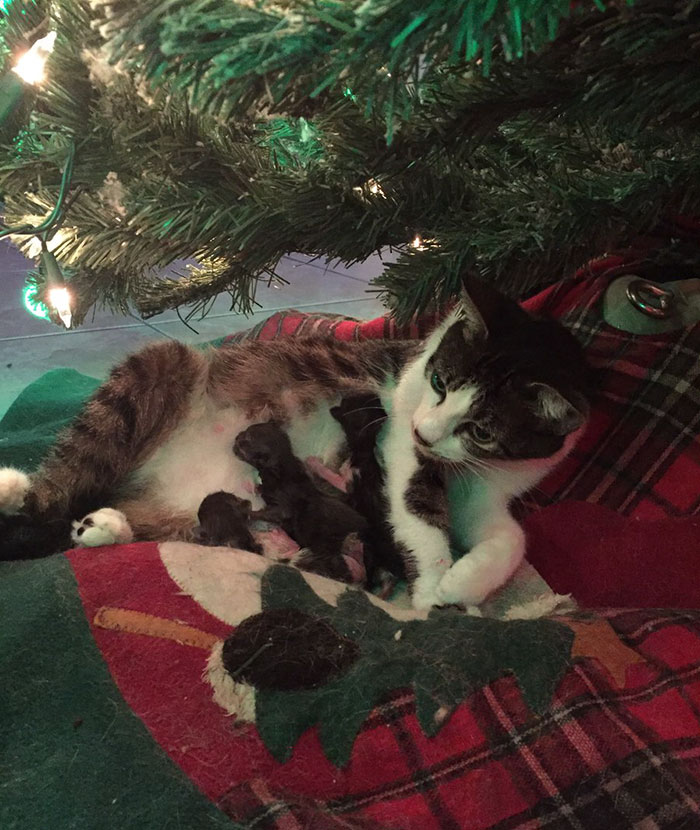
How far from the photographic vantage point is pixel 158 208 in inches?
28.1

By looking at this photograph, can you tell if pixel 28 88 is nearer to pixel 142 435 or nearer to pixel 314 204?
pixel 314 204

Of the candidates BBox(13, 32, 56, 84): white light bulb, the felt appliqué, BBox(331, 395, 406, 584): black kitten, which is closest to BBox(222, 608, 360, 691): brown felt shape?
the felt appliqué

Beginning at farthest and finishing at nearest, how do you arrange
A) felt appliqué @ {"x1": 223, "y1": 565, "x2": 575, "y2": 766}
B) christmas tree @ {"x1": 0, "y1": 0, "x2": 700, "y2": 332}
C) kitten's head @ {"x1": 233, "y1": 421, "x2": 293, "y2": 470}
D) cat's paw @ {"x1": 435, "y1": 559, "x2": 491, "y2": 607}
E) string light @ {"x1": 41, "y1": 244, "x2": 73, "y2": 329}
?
kitten's head @ {"x1": 233, "y1": 421, "x2": 293, "y2": 470} → cat's paw @ {"x1": 435, "y1": 559, "x2": 491, "y2": 607} → string light @ {"x1": 41, "y1": 244, "x2": 73, "y2": 329} → felt appliqué @ {"x1": 223, "y1": 565, "x2": 575, "y2": 766} → christmas tree @ {"x1": 0, "y1": 0, "x2": 700, "y2": 332}

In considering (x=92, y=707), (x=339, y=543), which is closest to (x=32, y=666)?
(x=92, y=707)

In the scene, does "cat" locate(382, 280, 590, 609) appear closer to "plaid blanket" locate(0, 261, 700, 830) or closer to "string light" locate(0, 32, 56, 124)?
"plaid blanket" locate(0, 261, 700, 830)

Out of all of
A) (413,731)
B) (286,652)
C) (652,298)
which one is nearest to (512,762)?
(413,731)

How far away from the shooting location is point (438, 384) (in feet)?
3.39

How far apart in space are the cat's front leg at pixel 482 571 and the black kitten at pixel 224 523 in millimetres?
302

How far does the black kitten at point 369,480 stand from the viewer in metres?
1.00

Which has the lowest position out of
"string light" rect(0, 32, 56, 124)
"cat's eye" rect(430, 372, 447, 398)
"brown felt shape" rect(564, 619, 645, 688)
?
"brown felt shape" rect(564, 619, 645, 688)

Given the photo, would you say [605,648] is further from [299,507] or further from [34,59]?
[34,59]

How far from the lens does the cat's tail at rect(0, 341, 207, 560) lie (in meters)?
0.93

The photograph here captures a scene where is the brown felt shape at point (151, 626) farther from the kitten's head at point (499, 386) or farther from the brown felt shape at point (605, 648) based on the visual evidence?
the kitten's head at point (499, 386)

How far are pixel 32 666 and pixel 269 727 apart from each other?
236 mm
